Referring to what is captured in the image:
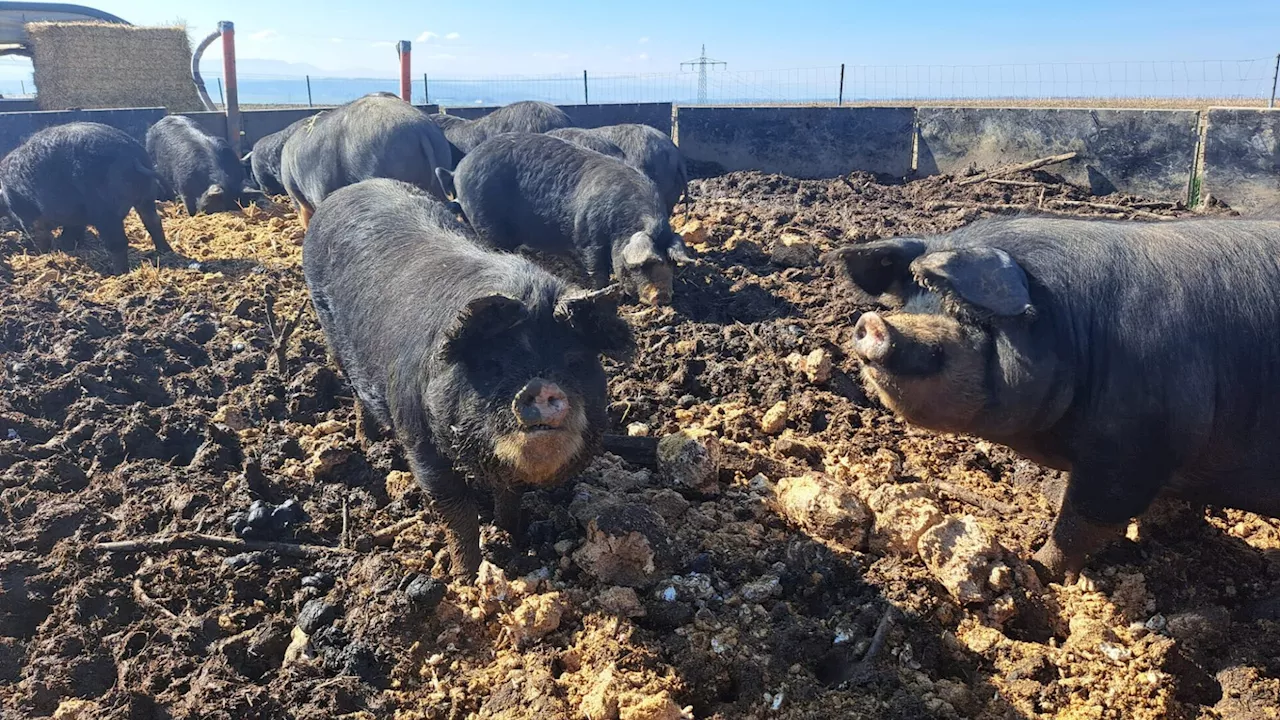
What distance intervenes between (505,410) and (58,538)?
8.52 ft

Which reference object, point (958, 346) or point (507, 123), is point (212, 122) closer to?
point (507, 123)

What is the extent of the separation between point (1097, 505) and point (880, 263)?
1318 mm

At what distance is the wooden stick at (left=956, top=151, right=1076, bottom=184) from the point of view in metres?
11.5

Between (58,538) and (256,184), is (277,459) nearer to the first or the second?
(58,538)

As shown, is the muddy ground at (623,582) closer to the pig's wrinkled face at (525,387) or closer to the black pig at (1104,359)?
the black pig at (1104,359)

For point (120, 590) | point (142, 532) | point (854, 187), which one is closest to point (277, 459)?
point (142, 532)

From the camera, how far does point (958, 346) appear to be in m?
3.26

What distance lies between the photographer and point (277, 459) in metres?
4.68

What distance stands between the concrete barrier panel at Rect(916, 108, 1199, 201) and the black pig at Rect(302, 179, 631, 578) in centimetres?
974

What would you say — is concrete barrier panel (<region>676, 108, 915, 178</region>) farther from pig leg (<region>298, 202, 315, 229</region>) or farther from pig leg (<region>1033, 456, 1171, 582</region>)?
pig leg (<region>1033, 456, 1171, 582</region>)

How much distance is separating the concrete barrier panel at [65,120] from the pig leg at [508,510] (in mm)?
12536

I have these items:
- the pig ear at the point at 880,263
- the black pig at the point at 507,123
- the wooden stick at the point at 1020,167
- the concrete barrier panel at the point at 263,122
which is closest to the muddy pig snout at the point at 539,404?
the pig ear at the point at 880,263

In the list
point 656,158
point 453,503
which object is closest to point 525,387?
point 453,503

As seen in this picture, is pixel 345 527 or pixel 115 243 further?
pixel 115 243
